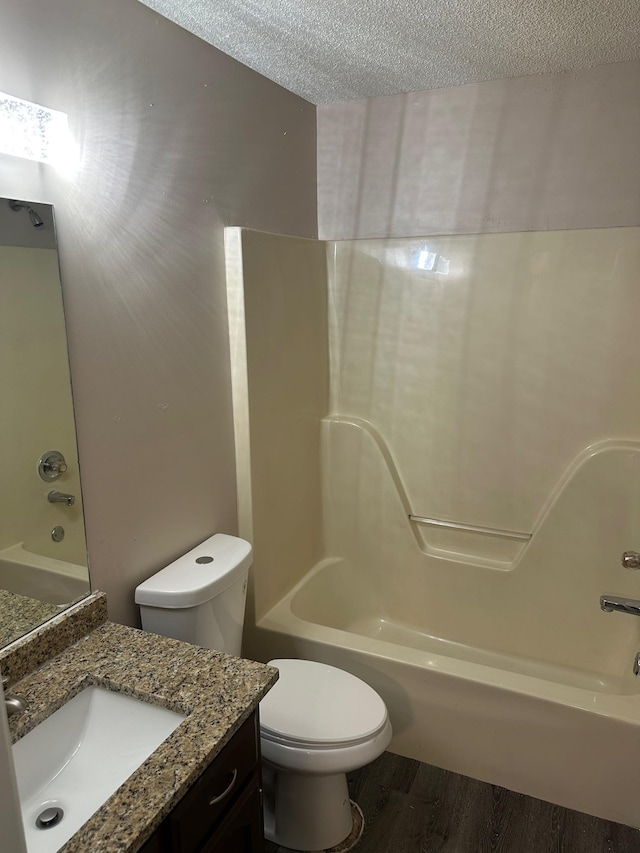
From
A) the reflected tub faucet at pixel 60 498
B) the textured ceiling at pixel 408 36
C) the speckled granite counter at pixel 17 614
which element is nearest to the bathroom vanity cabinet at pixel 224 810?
the speckled granite counter at pixel 17 614

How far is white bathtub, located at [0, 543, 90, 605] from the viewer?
132cm

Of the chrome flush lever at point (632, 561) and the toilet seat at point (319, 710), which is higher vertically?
the chrome flush lever at point (632, 561)

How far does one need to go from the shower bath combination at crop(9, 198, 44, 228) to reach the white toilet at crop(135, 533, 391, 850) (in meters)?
0.95

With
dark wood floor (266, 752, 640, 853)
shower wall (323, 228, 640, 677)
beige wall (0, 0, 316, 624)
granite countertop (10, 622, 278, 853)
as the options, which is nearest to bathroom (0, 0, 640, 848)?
beige wall (0, 0, 316, 624)

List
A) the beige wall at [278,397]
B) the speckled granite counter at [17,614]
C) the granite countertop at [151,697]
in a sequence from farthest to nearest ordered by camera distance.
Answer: the beige wall at [278,397], the speckled granite counter at [17,614], the granite countertop at [151,697]

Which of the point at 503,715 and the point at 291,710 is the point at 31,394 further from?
the point at 503,715

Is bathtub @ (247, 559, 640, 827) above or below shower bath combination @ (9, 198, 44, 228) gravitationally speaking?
Result: below

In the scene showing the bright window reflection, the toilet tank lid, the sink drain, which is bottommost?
the sink drain

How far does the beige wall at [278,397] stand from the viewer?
2.06 meters

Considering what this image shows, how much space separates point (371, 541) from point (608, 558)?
0.94 metres

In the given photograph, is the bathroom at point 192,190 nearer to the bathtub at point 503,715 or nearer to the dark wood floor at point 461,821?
the bathtub at point 503,715

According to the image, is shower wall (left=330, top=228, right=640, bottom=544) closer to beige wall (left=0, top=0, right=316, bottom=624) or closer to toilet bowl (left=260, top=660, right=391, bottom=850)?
beige wall (left=0, top=0, right=316, bottom=624)

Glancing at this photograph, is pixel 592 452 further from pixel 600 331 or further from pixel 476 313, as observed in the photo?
pixel 476 313

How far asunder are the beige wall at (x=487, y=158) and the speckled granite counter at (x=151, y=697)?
181cm
